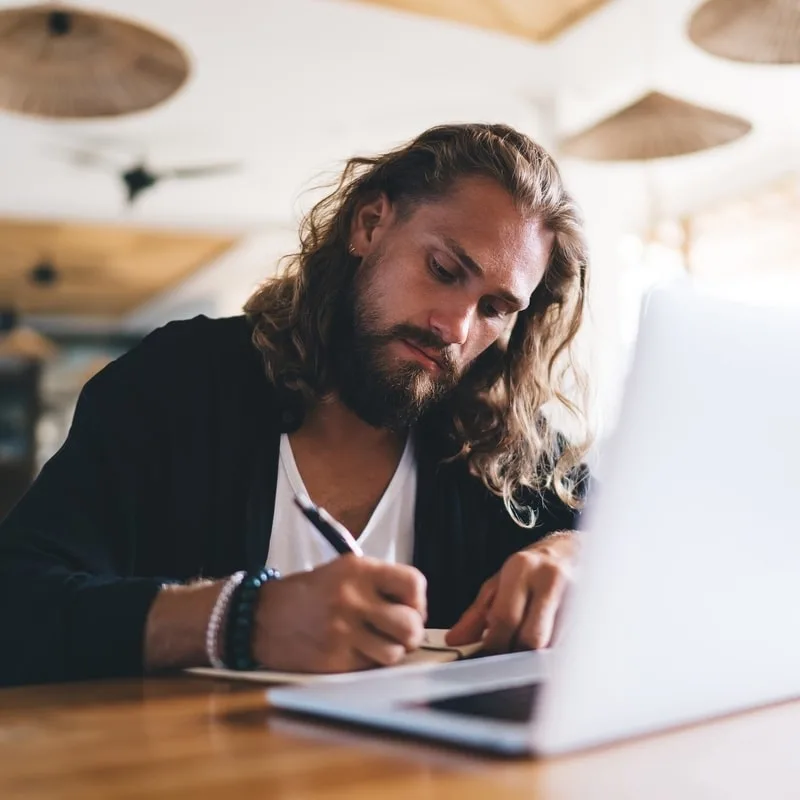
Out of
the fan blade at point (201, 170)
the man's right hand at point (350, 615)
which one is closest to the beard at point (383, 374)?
the man's right hand at point (350, 615)

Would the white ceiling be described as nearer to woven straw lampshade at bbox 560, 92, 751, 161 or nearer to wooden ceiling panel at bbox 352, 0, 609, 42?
wooden ceiling panel at bbox 352, 0, 609, 42

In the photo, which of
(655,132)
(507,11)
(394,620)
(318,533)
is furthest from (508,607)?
(507,11)

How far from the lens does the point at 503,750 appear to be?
468mm

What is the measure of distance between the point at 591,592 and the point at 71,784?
251 mm

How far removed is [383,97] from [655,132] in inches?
67.7

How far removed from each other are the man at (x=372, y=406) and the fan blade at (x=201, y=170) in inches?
143

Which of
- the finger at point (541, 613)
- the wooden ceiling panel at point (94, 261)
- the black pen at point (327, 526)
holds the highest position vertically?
the wooden ceiling panel at point (94, 261)

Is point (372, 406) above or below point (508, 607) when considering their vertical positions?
above

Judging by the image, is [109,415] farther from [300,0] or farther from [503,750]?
[300,0]

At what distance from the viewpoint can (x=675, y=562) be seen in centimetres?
47

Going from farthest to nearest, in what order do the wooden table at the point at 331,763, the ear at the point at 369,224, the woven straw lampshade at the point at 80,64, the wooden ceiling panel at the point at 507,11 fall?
the wooden ceiling panel at the point at 507,11 → the woven straw lampshade at the point at 80,64 → the ear at the point at 369,224 → the wooden table at the point at 331,763

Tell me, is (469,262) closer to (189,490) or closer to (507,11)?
(189,490)

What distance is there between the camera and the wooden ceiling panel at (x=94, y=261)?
6.25 m

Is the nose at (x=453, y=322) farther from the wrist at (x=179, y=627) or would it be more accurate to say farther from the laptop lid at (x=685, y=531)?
the laptop lid at (x=685, y=531)
